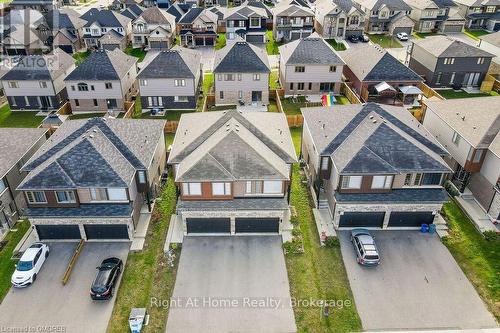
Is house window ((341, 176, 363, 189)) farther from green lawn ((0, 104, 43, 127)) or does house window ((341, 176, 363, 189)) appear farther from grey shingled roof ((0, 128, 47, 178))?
green lawn ((0, 104, 43, 127))

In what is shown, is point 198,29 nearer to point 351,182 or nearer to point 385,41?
point 385,41

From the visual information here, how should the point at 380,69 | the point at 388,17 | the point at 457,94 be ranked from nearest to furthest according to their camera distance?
the point at 380,69 → the point at 457,94 → the point at 388,17

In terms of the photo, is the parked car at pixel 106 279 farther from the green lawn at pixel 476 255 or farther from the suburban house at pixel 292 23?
the suburban house at pixel 292 23

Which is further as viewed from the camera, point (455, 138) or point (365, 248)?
point (455, 138)

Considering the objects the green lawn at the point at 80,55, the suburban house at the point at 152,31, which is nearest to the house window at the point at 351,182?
the suburban house at the point at 152,31

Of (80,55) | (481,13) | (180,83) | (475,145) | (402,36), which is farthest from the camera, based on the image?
(481,13)

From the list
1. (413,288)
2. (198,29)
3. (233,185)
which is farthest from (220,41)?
(413,288)

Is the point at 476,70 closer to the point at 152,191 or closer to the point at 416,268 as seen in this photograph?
the point at 416,268

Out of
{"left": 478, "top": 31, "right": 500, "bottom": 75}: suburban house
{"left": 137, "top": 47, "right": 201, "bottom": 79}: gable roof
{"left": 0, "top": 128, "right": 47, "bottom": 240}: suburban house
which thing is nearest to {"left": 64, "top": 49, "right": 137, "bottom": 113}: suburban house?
{"left": 137, "top": 47, "right": 201, "bottom": 79}: gable roof
